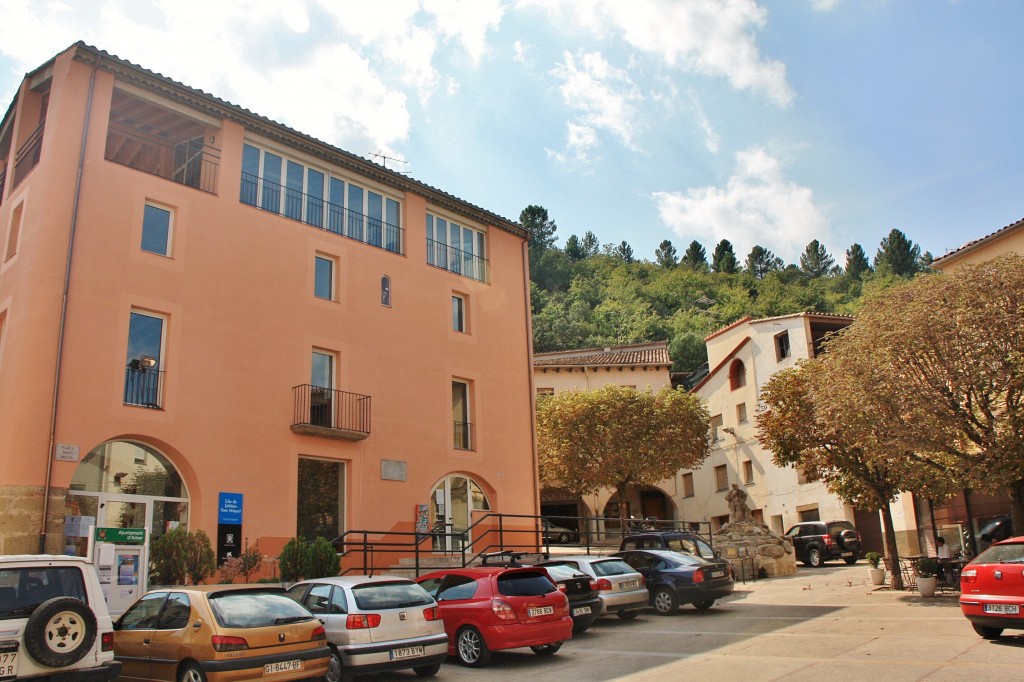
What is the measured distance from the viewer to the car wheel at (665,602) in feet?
55.9

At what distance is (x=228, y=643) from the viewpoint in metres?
8.75

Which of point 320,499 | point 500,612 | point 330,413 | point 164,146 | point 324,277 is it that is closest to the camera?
point 500,612

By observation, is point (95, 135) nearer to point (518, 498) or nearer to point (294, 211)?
point (294, 211)

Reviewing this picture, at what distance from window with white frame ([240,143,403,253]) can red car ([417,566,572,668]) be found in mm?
12004

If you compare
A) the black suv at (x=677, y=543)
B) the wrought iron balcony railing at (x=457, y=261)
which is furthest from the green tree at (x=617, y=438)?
the black suv at (x=677, y=543)

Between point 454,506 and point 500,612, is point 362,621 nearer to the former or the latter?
point 500,612

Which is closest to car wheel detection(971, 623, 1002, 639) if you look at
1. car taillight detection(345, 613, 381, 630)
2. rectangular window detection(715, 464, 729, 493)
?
car taillight detection(345, 613, 381, 630)

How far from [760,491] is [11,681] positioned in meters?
35.0

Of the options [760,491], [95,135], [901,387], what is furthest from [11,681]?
[760,491]

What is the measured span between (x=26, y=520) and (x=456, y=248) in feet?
46.5

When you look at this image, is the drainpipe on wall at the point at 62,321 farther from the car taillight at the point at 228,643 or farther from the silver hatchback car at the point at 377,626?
the car taillight at the point at 228,643

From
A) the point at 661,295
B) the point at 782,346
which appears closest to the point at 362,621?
the point at 782,346

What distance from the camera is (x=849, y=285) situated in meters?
92.2

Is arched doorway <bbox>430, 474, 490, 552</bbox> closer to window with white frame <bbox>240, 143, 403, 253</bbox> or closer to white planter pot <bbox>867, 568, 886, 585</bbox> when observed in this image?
window with white frame <bbox>240, 143, 403, 253</bbox>
